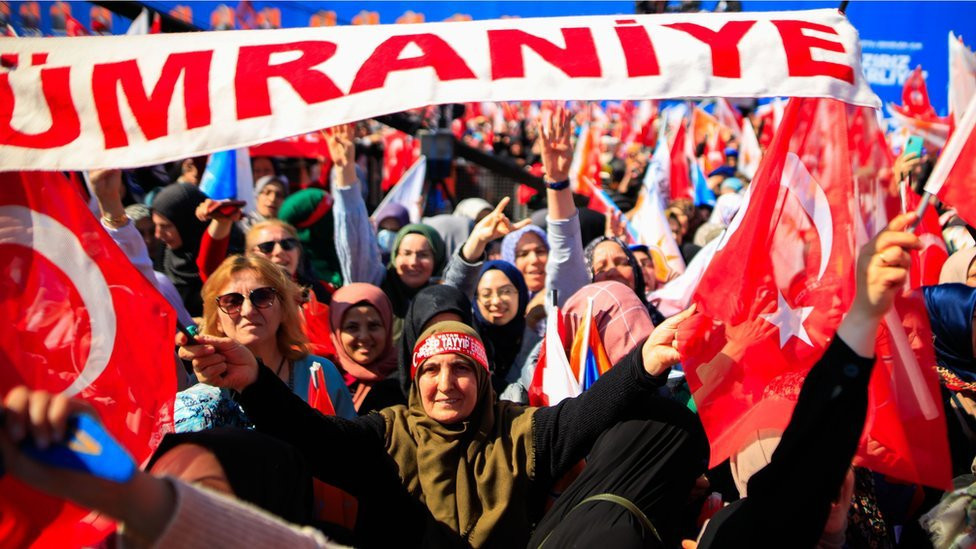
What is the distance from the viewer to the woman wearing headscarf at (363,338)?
3643 millimetres

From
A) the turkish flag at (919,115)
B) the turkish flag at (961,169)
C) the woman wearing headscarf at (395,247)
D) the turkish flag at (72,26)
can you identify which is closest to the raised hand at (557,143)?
the woman wearing headscarf at (395,247)

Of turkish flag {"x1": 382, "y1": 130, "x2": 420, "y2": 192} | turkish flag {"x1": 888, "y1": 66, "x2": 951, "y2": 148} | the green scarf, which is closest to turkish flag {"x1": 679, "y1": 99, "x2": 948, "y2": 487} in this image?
the green scarf

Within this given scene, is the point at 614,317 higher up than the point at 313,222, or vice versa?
the point at 614,317

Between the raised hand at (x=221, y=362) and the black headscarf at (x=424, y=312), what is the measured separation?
0.94 m

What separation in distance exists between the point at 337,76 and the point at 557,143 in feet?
5.03

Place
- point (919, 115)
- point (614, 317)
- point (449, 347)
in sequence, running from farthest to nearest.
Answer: point (919, 115)
point (614, 317)
point (449, 347)

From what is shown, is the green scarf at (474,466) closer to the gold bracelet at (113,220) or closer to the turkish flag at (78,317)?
the turkish flag at (78,317)

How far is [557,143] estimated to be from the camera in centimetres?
365

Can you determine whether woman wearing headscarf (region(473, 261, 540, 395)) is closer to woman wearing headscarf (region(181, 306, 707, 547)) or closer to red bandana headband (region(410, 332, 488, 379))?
red bandana headband (region(410, 332, 488, 379))

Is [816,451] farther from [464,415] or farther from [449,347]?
[449,347]

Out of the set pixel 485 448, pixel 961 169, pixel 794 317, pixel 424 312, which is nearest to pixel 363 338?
pixel 424 312

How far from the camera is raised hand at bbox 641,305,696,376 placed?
95.2 inches

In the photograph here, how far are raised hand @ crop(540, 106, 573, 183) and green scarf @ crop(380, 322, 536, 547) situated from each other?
4.08 feet

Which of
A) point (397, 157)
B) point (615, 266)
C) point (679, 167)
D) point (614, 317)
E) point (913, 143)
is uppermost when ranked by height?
point (913, 143)
